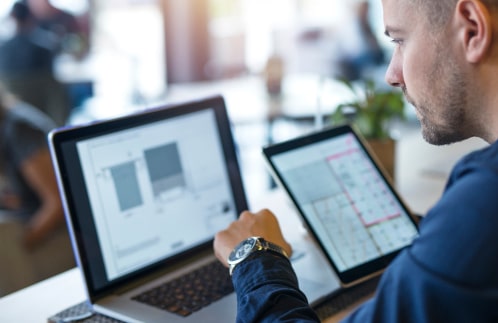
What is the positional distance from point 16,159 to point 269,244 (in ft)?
5.35

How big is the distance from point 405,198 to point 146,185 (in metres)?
0.77

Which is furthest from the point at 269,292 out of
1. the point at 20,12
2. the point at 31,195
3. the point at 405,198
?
the point at 20,12

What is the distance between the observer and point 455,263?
2.24 ft

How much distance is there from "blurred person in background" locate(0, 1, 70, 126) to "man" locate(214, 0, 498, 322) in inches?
141

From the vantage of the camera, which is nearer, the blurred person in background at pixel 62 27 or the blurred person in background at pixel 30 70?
the blurred person in background at pixel 30 70

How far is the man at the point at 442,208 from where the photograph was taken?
0.68 m

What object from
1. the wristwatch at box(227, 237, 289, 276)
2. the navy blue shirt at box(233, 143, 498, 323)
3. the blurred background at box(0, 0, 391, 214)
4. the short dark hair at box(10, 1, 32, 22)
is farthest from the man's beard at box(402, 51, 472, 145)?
the short dark hair at box(10, 1, 32, 22)

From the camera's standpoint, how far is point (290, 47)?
7.05 metres

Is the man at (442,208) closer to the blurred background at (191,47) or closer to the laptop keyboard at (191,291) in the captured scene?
the laptop keyboard at (191,291)

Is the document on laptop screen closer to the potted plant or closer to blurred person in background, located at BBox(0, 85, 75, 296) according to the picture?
the potted plant

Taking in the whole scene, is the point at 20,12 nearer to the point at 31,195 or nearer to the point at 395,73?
Answer: the point at 31,195

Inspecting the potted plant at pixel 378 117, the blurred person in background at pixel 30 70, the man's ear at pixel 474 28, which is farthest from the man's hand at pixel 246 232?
the blurred person in background at pixel 30 70

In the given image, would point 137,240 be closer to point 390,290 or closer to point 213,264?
point 213,264

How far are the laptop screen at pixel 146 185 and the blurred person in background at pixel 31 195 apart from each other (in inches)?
43.5
